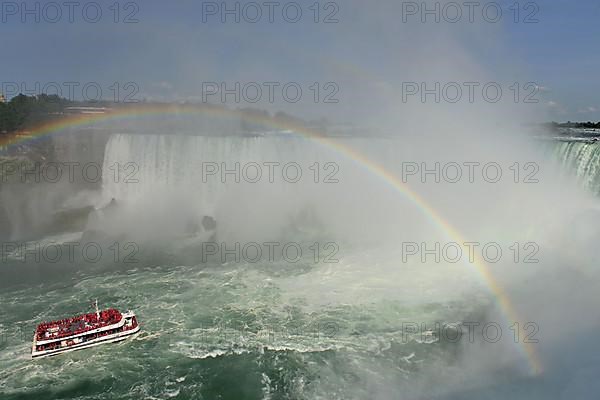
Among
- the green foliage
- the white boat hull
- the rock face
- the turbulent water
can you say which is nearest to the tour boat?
the white boat hull

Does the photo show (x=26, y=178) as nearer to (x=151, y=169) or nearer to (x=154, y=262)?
(x=151, y=169)

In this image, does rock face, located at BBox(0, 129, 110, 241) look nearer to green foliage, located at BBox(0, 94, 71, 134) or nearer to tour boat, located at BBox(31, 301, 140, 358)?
green foliage, located at BBox(0, 94, 71, 134)

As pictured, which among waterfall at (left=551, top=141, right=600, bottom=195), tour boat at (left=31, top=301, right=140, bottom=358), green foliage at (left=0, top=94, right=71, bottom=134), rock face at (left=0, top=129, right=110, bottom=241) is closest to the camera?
tour boat at (left=31, top=301, right=140, bottom=358)

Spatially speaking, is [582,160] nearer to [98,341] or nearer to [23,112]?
[98,341]

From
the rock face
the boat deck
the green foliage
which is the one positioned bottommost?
the boat deck

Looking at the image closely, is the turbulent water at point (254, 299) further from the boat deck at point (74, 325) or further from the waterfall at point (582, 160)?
the boat deck at point (74, 325)

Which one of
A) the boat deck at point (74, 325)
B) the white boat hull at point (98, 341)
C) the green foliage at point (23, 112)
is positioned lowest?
the white boat hull at point (98, 341)

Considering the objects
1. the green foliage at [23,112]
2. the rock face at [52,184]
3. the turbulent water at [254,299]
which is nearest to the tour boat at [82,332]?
the turbulent water at [254,299]

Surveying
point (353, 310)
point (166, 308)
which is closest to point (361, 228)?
point (353, 310)
